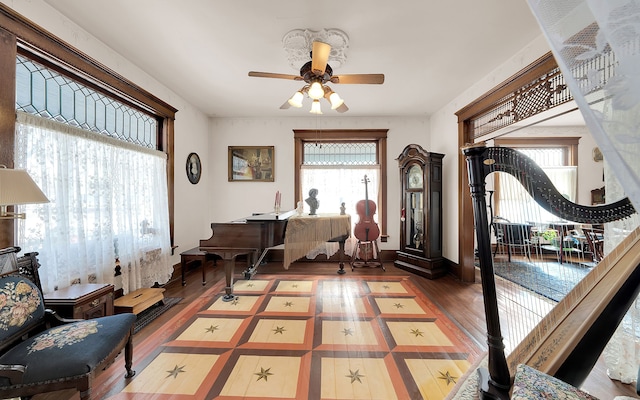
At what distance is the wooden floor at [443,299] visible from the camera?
1.57 metres

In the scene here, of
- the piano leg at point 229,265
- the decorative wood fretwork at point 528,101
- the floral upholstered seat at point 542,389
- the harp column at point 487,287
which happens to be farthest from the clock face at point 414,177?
the floral upholstered seat at point 542,389

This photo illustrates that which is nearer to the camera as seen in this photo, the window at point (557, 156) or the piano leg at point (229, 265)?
the piano leg at point (229, 265)

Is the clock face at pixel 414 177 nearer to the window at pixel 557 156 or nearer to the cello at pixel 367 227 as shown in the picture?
the cello at pixel 367 227

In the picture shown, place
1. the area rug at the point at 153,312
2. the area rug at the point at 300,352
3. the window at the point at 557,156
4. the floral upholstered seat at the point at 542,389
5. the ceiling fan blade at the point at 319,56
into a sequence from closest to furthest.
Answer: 1. the floral upholstered seat at the point at 542,389
2. the area rug at the point at 300,352
3. the ceiling fan blade at the point at 319,56
4. the area rug at the point at 153,312
5. the window at the point at 557,156

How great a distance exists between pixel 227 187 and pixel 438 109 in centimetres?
398

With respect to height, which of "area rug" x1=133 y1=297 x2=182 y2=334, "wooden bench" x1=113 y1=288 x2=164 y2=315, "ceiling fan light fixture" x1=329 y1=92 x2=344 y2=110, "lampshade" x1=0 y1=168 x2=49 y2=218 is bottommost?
"area rug" x1=133 y1=297 x2=182 y2=334

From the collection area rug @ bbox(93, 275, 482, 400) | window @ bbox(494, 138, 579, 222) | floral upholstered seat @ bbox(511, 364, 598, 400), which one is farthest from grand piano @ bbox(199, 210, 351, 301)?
window @ bbox(494, 138, 579, 222)

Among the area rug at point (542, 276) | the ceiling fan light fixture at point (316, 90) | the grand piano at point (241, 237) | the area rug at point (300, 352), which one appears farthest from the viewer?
the area rug at point (542, 276)

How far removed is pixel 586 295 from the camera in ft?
3.98

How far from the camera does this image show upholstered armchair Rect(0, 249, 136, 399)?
3.92ft

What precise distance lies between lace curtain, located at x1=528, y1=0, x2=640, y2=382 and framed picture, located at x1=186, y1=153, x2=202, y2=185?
4268mm

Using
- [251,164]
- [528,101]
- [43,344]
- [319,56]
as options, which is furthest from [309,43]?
[43,344]

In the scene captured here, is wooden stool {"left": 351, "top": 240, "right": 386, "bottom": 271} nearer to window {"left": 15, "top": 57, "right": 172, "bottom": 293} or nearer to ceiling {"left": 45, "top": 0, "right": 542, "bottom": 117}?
ceiling {"left": 45, "top": 0, "right": 542, "bottom": 117}

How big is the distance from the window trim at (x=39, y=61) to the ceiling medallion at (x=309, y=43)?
1814mm
